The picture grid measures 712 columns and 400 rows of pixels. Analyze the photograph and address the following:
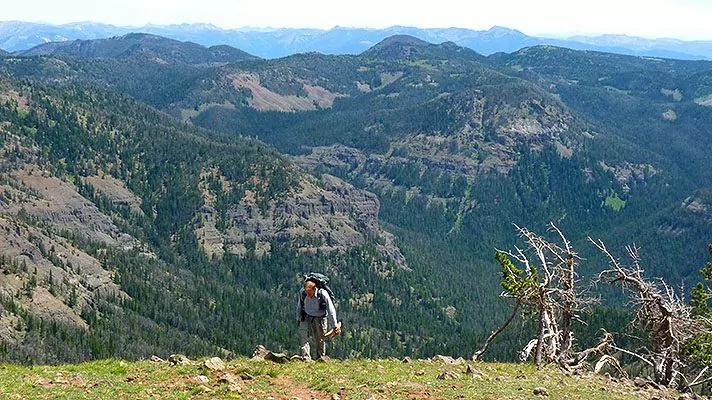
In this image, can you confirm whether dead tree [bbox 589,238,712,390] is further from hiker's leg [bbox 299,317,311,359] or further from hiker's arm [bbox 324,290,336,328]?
hiker's leg [bbox 299,317,311,359]

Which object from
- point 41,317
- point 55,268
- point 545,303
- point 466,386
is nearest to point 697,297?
point 545,303

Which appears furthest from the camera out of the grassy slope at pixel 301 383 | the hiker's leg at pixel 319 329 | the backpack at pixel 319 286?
the hiker's leg at pixel 319 329

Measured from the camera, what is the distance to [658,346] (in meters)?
46.7

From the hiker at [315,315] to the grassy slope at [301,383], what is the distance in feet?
5.79

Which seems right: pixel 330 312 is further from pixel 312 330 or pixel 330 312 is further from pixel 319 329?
pixel 312 330

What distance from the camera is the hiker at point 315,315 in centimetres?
3494

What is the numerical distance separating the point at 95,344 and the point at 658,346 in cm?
15024

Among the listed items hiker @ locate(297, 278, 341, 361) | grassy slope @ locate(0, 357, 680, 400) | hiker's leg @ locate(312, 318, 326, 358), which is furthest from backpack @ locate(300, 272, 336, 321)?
grassy slope @ locate(0, 357, 680, 400)

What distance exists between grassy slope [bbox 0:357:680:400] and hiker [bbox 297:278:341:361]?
5.79 feet

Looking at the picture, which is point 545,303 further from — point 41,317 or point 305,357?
point 41,317

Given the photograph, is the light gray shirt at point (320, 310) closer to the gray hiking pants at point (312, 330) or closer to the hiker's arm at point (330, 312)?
the hiker's arm at point (330, 312)

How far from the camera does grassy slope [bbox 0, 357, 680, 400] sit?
27.6 metres

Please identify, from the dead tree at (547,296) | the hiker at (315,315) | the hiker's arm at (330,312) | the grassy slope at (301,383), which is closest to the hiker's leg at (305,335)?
the hiker at (315,315)

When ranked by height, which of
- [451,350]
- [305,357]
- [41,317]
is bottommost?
[451,350]
